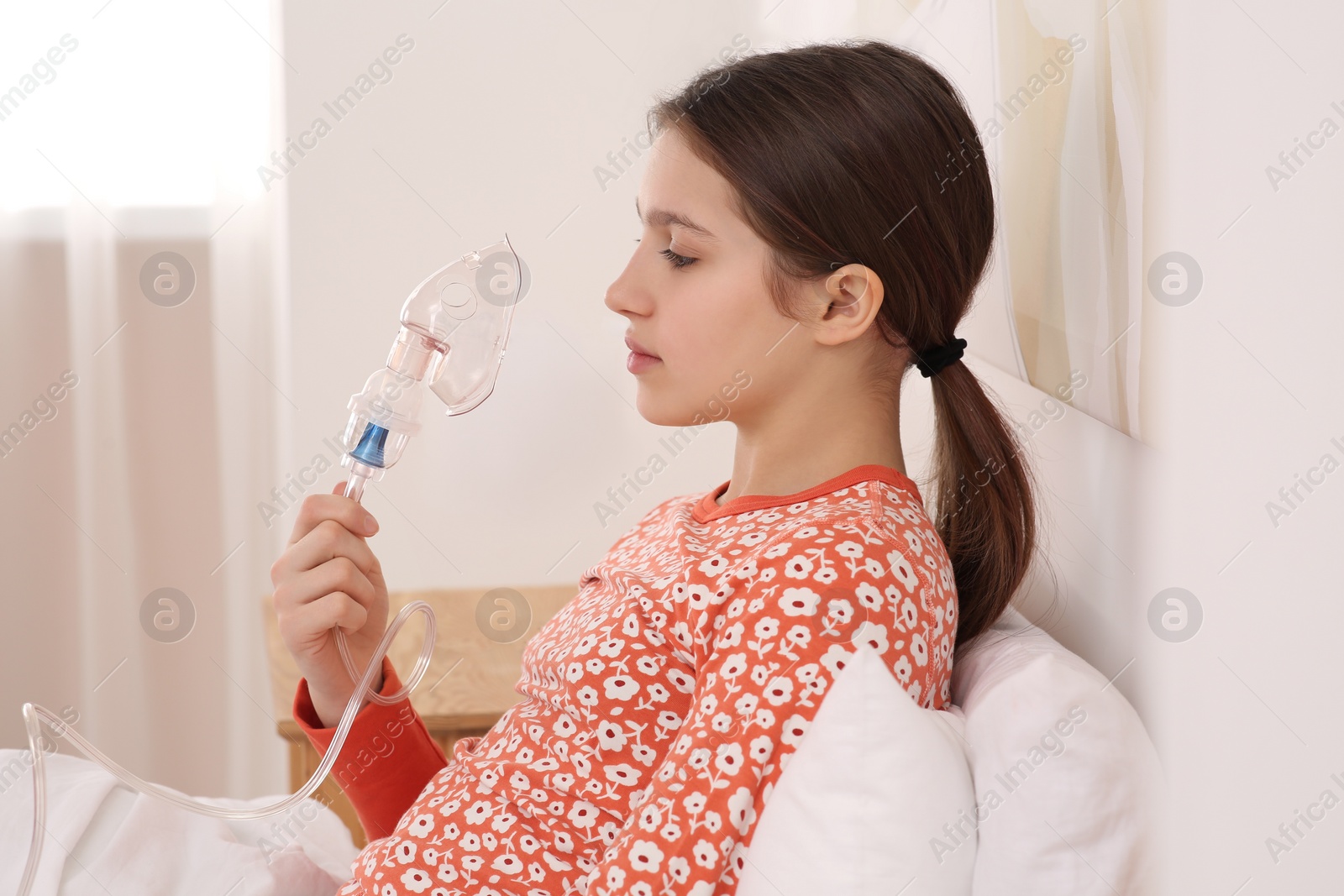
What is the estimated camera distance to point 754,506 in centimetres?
89

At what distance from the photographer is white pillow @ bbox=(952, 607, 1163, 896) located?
0.63 m

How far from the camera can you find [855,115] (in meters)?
0.85

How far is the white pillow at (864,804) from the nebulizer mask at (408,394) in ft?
1.57

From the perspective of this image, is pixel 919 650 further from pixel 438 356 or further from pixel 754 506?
pixel 438 356

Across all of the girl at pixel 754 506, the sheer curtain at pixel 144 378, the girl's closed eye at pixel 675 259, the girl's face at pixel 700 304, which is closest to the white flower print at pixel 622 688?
the girl at pixel 754 506

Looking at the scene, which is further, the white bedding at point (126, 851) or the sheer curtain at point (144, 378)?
the sheer curtain at point (144, 378)

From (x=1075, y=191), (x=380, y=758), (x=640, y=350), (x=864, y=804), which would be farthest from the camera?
(x=380, y=758)

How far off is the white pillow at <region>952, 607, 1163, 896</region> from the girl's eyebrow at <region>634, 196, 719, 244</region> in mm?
415

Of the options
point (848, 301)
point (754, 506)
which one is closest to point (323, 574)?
point (754, 506)

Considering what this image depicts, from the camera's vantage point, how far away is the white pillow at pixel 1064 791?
2.07ft

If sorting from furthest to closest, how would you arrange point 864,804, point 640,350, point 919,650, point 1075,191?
1. point 640,350
2. point 1075,191
3. point 919,650
4. point 864,804

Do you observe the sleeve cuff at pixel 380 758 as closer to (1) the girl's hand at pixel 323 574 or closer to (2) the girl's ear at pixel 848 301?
(1) the girl's hand at pixel 323 574

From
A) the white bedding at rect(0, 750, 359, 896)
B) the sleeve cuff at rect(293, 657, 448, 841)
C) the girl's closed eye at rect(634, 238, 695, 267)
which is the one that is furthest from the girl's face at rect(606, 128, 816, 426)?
the white bedding at rect(0, 750, 359, 896)

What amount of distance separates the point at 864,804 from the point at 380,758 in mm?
591
